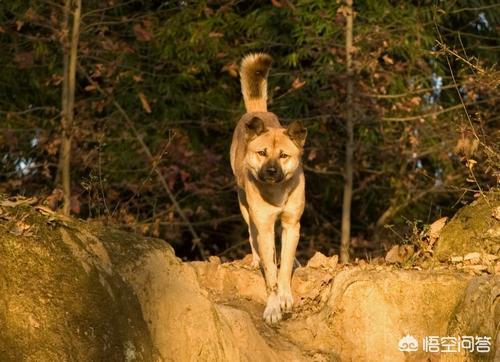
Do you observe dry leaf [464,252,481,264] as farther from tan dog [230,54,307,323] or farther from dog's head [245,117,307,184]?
dog's head [245,117,307,184]

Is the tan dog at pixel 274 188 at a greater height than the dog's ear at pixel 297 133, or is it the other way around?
the dog's ear at pixel 297 133

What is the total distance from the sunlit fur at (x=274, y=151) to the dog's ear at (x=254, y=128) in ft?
0.12

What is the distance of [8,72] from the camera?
47.6 ft

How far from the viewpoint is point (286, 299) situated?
A: 727 cm

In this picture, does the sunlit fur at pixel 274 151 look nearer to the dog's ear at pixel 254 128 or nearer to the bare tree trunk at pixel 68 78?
the dog's ear at pixel 254 128

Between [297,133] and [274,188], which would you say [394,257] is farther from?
[297,133]

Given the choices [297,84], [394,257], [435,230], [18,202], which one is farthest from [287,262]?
[297,84]

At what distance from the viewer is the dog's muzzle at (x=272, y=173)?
7676 millimetres

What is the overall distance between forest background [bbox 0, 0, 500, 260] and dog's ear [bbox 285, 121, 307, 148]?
3.65m

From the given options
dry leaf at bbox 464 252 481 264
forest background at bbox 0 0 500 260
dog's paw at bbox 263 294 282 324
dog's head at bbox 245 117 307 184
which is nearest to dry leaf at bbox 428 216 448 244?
dry leaf at bbox 464 252 481 264

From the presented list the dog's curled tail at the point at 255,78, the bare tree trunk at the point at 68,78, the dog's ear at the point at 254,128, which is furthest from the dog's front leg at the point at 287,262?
the bare tree trunk at the point at 68,78

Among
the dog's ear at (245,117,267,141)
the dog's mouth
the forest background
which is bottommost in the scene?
the forest background

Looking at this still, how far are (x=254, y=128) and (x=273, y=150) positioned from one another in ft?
1.03

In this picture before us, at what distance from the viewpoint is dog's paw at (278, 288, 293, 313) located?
23.7 ft
